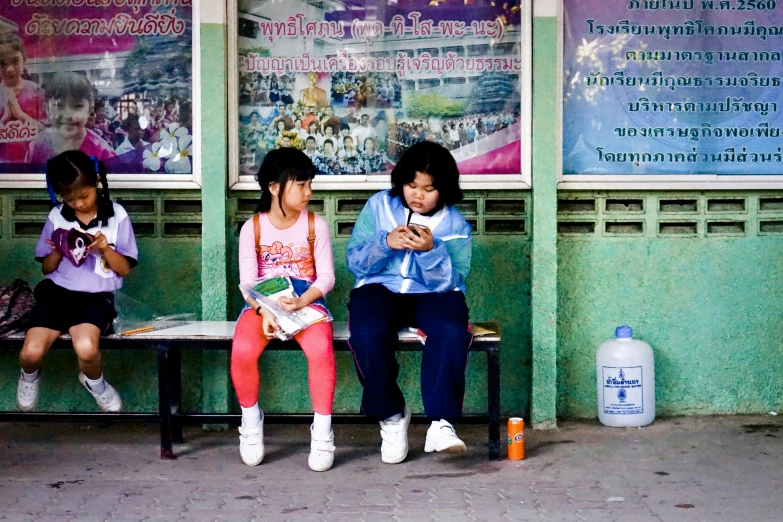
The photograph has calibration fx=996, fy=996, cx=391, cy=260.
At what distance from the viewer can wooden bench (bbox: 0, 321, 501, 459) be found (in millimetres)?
4867

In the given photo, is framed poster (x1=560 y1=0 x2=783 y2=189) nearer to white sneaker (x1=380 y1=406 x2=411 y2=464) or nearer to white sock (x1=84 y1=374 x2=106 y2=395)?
white sneaker (x1=380 y1=406 x2=411 y2=464)

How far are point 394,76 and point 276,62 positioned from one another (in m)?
0.67

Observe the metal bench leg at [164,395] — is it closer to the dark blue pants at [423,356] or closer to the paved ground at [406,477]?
the paved ground at [406,477]

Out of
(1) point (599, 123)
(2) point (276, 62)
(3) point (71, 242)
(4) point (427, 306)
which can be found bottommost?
(4) point (427, 306)

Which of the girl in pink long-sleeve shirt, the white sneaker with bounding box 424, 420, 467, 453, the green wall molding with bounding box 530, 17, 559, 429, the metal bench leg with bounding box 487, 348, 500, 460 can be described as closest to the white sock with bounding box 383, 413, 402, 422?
the white sneaker with bounding box 424, 420, 467, 453

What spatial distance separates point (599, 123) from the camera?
5621 millimetres

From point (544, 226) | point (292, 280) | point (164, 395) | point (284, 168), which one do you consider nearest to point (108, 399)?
point (164, 395)

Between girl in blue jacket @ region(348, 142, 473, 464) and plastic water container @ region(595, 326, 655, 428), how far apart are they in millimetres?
1016

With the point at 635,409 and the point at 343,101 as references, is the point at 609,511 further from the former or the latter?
the point at 343,101

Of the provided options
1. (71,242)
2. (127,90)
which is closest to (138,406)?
(71,242)

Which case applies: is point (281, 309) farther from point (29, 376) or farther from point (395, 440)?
point (29, 376)

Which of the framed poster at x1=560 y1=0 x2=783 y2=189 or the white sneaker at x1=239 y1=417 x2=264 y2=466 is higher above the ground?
the framed poster at x1=560 y1=0 x2=783 y2=189

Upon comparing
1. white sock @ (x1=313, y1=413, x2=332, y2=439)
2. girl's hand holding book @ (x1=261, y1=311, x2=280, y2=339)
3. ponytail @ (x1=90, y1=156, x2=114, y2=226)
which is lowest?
white sock @ (x1=313, y1=413, x2=332, y2=439)

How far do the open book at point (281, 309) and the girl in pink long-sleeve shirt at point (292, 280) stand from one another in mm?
34
